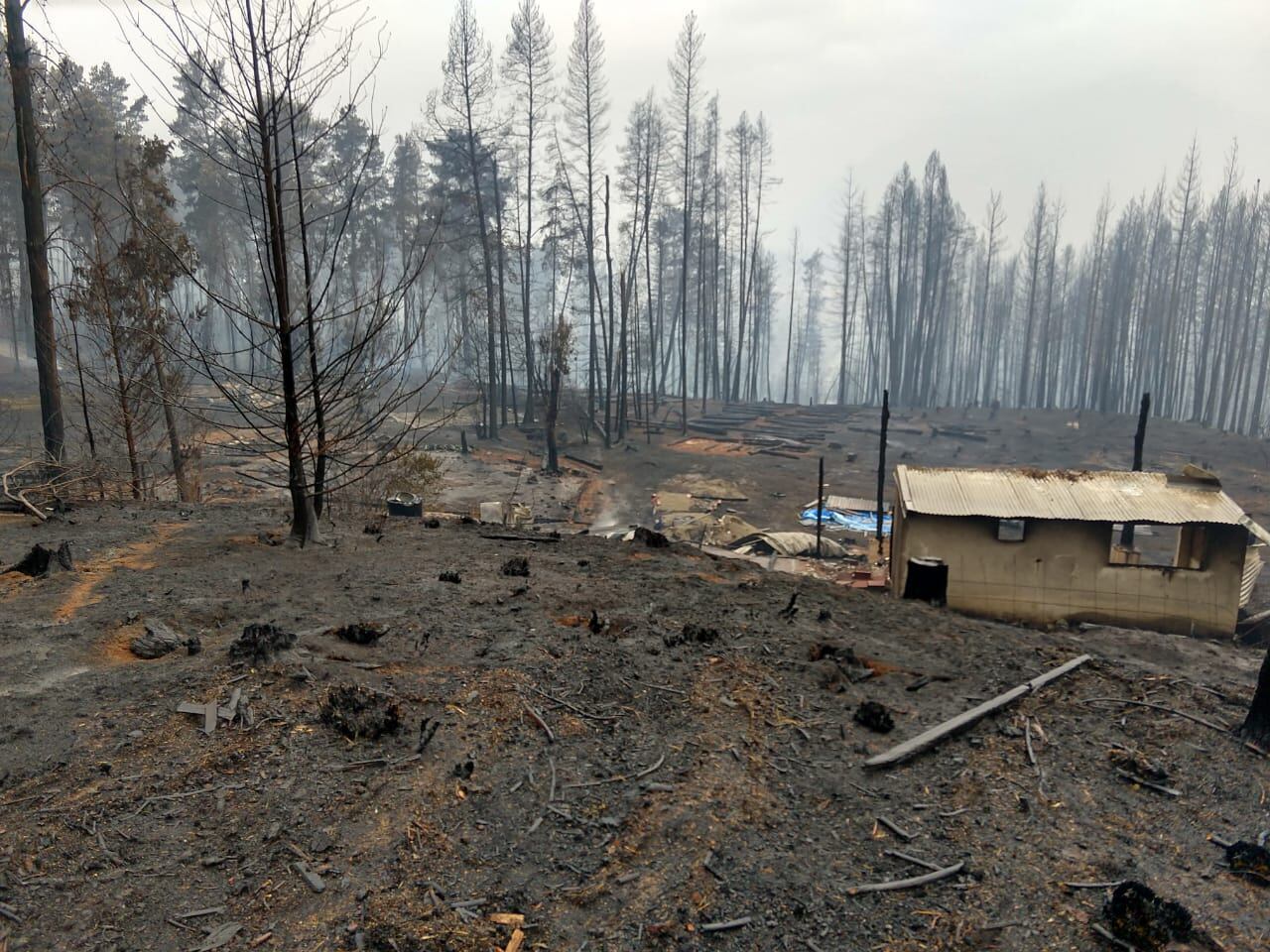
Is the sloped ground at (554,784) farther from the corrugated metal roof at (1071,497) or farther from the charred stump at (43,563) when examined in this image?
the corrugated metal roof at (1071,497)

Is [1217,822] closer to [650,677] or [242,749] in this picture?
[650,677]

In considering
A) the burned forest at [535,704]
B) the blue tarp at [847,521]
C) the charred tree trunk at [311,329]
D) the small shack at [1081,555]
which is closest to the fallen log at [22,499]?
the burned forest at [535,704]

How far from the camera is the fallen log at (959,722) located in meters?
5.21

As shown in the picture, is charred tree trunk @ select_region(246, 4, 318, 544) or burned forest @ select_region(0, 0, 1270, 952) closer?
burned forest @ select_region(0, 0, 1270, 952)

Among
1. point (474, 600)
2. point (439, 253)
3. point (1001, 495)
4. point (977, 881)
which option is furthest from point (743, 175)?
point (977, 881)

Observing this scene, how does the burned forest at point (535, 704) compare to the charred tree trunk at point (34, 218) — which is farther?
the charred tree trunk at point (34, 218)

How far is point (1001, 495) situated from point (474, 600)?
9285 millimetres

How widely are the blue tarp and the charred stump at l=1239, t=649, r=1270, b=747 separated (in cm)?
1510

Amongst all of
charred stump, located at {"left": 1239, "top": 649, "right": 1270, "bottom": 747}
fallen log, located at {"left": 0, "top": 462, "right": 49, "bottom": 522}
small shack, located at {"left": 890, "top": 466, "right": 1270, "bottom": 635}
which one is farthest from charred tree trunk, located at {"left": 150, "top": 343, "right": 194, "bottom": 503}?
charred stump, located at {"left": 1239, "top": 649, "right": 1270, "bottom": 747}

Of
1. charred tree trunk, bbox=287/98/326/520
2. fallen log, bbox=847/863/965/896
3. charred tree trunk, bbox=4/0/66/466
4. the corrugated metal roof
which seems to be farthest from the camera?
the corrugated metal roof

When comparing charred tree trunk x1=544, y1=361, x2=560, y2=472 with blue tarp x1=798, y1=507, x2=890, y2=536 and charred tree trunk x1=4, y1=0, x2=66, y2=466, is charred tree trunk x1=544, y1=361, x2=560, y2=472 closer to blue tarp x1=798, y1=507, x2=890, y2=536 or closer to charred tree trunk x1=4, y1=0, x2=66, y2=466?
blue tarp x1=798, y1=507, x2=890, y2=536

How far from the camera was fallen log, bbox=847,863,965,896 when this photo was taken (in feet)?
12.8

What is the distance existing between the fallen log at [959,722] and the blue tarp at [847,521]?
1453cm

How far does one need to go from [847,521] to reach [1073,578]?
34.0 ft
